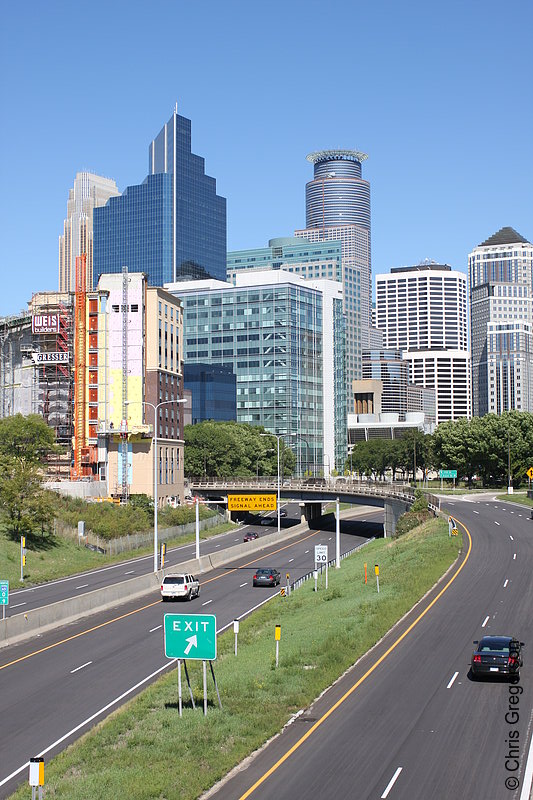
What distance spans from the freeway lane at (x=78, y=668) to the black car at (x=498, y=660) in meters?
13.2

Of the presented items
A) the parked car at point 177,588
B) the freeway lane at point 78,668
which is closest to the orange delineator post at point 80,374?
the freeway lane at point 78,668

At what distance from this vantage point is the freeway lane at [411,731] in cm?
2369

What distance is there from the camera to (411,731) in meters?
28.1

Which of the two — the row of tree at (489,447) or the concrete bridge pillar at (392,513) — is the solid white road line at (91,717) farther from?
the row of tree at (489,447)

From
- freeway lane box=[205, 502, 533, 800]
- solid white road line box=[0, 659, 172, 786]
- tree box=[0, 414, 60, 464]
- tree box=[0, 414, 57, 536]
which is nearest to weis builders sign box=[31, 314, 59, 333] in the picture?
tree box=[0, 414, 60, 464]

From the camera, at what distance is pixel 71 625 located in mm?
54344

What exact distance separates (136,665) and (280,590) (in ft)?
85.8

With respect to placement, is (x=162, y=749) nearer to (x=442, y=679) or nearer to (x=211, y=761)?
(x=211, y=761)

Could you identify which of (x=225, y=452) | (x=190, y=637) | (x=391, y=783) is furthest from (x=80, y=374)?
(x=391, y=783)

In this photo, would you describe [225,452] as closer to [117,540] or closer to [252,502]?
[117,540]

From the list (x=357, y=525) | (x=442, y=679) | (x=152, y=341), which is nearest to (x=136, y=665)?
(x=442, y=679)

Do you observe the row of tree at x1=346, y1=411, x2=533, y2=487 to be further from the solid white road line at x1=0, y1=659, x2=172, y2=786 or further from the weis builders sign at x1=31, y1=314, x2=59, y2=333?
the solid white road line at x1=0, y1=659, x2=172, y2=786

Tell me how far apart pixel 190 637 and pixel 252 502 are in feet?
198

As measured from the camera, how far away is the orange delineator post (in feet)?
405
